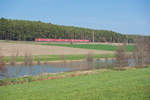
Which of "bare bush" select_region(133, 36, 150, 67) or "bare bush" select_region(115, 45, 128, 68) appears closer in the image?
"bare bush" select_region(115, 45, 128, 68)

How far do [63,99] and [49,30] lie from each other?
133610 millimetres

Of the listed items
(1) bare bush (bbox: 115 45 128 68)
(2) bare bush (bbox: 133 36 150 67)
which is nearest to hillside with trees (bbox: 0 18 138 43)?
(2) bare bush (bbox: 133 36 150 67)

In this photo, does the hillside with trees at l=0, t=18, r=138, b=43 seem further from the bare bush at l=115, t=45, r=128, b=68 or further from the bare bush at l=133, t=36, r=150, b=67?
the bare bush at l=115, t=45, r=128, b=68

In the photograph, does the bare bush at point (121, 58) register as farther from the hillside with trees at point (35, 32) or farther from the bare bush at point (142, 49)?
the hillside with trees at point (35, 32)

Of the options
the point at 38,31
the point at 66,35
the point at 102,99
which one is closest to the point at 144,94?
the point at 102,99

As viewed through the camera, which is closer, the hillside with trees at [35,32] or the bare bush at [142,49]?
the bare bush at [142,49]

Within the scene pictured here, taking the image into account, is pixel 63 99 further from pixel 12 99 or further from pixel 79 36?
pixel 79 36

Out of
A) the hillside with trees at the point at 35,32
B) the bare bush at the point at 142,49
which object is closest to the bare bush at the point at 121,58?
the bare bush at the point at 142,49

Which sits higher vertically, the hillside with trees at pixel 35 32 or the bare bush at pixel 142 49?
the hillside with trees at pixel 35 32

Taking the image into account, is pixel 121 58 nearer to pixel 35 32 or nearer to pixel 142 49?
pixel 142 49

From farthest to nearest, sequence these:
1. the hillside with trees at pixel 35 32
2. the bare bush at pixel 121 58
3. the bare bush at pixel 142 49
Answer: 1. the hillside with trees at pixel 35 32
2. the bare bush at pixel 142 49
3. the bare bush at pixel 121 58

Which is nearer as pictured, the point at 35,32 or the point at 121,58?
the point at 121,58

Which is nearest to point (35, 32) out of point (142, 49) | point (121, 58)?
point (142, 49)

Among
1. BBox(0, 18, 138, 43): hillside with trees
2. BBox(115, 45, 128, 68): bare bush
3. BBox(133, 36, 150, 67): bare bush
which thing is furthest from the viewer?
BBox(0, 18, 138, 43): hillside with trees
